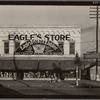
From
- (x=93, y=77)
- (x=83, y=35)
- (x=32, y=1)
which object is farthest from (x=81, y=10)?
(x=93, y=77)

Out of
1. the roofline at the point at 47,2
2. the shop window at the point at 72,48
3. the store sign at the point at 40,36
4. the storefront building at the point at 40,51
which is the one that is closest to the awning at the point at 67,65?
the storefront building at the point at 40,51

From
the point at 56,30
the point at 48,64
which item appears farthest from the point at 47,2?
the point at 48,64

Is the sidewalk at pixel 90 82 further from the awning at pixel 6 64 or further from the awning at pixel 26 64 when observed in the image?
the awning at pixel 6 64

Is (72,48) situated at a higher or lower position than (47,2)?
lower

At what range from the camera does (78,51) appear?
160 inches

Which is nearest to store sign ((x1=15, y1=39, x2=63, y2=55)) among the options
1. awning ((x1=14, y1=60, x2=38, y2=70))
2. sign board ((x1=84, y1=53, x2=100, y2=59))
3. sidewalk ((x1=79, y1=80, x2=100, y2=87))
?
awning ((x1=14, y1=60, x2=38, y2=70))

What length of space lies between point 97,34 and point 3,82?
4.46 feet

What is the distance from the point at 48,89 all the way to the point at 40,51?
1.67ft

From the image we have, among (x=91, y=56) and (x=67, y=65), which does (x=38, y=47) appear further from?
(x=91, y=56)

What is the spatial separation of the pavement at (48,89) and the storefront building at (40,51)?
83 millimetres

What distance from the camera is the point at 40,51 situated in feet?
13.5

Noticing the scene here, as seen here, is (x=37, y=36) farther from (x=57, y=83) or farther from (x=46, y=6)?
(x=57, y=83)

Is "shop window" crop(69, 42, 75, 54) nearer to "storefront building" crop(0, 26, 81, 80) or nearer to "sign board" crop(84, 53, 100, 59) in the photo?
"storefront building" crop(0, 26, 81, 80)

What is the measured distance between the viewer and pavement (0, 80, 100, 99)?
4.02 m
